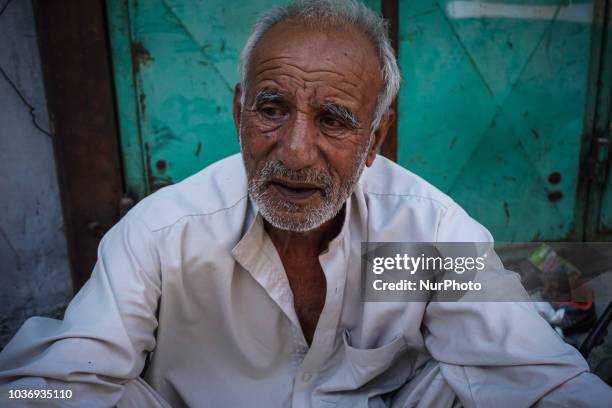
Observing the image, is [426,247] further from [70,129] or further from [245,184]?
[70,129]

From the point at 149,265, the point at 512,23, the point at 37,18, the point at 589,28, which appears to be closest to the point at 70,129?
the point at 37,18

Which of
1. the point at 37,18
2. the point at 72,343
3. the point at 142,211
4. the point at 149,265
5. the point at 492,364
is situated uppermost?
the point at 37,18

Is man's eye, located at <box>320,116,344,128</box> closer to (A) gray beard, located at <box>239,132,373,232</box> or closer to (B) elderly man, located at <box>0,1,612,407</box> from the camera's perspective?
(B) elderly man, located at <box>0,1,612,407</box>

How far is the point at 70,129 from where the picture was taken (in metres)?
2.92

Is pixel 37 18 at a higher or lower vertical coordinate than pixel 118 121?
higher

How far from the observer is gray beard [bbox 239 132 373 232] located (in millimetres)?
1645

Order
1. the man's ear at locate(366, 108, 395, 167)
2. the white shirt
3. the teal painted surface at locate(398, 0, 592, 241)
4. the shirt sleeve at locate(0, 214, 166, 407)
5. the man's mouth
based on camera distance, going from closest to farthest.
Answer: the shirt sleeve at locate(0, 214, 166, 407) → the white shirt → the man's mouth → the man's ear at locate(366, 108, 395, 167) → the teal painted surface at locate(398, 0, 592, 241)

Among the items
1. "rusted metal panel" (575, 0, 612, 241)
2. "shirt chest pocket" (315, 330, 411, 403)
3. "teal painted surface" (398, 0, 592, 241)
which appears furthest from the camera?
"rusted metal panel" (575, 0, 612, 241)

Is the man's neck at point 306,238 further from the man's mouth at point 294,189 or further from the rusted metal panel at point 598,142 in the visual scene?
the rusted metal panel at point 598,142

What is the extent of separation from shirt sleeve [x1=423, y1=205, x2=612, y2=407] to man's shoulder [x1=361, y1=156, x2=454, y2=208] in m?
0.21

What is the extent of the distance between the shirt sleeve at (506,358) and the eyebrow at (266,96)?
82 centimetres

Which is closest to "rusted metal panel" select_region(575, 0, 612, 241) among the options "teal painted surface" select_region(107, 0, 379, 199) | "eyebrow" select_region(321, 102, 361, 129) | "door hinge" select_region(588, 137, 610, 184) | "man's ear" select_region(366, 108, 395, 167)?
"door hinge" select_region(588, 137, 610, 184)

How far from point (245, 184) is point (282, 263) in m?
0.32

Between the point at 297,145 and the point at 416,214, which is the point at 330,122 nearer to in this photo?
the point at 297,145
